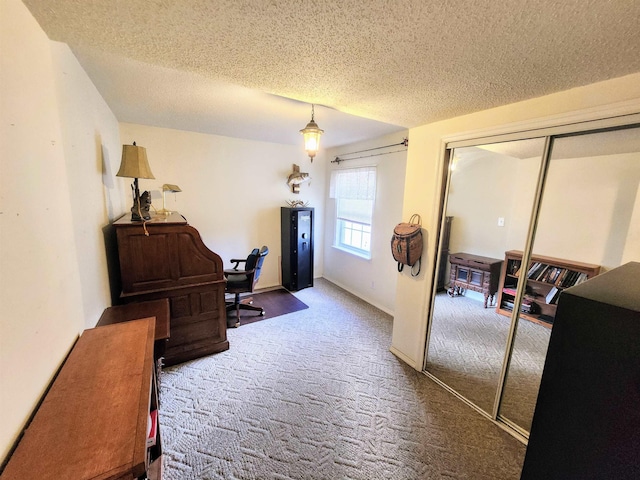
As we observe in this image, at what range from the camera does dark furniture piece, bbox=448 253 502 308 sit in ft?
7.36

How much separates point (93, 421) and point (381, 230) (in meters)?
3.24

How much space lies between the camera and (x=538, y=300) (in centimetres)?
183

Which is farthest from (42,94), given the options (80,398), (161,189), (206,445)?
(161,189)

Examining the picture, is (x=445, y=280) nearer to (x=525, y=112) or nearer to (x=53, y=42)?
(x=525, y=112)

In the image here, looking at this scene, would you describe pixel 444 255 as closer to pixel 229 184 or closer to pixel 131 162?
pixel 131 162

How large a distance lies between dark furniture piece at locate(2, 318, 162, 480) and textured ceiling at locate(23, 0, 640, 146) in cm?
141

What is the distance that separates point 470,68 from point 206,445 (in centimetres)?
261

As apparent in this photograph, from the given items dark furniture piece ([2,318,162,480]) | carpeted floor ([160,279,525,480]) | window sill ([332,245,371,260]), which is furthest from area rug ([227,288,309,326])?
dark furniture piece ([2,318,162,480])

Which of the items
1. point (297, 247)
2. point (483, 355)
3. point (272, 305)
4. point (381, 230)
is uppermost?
point (381, 230)

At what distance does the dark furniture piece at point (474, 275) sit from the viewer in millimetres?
2244

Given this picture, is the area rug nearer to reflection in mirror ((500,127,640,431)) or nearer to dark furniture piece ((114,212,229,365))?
dark furniture piece ((114,212,229,365))

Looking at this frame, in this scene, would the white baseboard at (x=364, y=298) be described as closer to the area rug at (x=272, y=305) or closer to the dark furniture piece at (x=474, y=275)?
the area rug at (x=272, y=305)

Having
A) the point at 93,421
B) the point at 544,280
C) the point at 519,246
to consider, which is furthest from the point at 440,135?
the point at 93,421

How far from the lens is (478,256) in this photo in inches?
92.5
